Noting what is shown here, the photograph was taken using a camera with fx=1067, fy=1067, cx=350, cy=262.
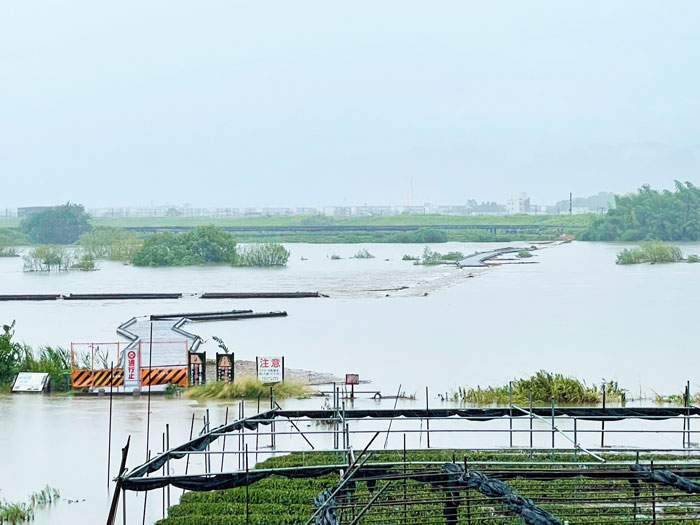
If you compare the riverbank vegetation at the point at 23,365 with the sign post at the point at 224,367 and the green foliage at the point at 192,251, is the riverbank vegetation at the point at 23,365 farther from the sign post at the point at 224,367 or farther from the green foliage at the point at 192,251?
the green foliage at the point at 192,251

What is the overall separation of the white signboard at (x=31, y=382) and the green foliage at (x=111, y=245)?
220ft

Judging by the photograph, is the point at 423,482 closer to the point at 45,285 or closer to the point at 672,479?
the point at 672,479

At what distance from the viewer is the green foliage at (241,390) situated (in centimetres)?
2133

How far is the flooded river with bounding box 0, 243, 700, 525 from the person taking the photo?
17.4 m

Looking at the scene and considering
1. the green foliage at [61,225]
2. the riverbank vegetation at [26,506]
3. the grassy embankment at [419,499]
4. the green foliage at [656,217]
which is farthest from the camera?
the green foliage at [61,225]

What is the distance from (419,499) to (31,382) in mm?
14216

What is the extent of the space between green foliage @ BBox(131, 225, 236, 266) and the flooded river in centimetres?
1285

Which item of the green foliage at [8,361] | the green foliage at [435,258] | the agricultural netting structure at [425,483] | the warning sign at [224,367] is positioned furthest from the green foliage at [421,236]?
the agricultural netting structure at [425,483]

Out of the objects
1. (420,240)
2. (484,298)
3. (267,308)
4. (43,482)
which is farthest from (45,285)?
(420,240)

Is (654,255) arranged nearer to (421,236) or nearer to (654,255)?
(654,255)

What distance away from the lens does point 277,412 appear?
1541 cm

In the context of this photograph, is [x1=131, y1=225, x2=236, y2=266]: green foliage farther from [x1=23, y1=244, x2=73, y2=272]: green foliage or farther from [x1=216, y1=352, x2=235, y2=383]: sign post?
[x1=216, y1=352, x2=235, y2=383]: sign post

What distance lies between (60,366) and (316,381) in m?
5.79

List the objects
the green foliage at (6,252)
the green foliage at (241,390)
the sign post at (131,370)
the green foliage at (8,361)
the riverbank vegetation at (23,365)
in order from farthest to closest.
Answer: the green foliage at (6,252) → the green foliage at (8,361) → the riverbank vegetation at (23,365) → the sign post at (131,370) → the green foliage at (241,390)
